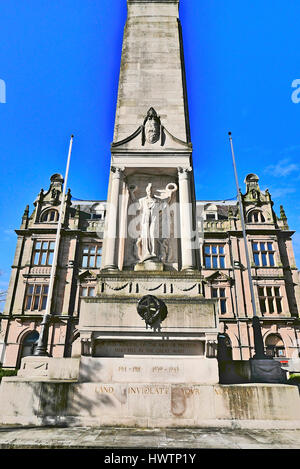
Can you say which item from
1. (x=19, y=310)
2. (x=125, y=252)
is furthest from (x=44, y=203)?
(x=125, y=252)

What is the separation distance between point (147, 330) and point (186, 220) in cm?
416

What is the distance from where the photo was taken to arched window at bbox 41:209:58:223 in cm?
3822

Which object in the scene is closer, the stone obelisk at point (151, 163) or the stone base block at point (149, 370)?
the stone base block at point (149, 370)

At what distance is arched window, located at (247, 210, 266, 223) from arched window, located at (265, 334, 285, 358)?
14.0 metres

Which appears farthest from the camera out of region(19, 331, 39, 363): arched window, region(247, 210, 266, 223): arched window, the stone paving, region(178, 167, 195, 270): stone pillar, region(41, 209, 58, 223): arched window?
region(41, 209, 58, 223): arched window

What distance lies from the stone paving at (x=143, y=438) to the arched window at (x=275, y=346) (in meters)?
28.4

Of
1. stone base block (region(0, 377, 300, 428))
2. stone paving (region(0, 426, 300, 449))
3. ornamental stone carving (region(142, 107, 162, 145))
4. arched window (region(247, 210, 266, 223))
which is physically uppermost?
arched window (region(247, 210, 266, 223))

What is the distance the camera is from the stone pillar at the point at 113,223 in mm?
9898

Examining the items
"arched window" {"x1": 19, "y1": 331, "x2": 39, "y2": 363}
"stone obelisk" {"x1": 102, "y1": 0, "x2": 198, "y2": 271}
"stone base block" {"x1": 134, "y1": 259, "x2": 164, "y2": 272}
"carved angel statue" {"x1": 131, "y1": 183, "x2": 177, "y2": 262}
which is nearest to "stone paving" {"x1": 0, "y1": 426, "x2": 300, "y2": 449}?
"stone base block" {"x1": 134, "y1": 259, "x2": 164, "y2": 272}

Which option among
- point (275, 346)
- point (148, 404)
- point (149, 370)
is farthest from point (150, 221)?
point (275, 346)

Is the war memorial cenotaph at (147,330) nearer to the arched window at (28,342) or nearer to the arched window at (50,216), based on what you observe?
the arched window at (28,342)

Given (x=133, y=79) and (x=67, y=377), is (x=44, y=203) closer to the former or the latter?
(x=133, y=79)

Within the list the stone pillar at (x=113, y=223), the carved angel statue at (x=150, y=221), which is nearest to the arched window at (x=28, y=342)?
the stone pillar at (x=113, y=223)

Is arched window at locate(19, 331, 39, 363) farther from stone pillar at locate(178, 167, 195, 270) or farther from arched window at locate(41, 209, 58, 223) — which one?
stone pillar at locate(178, 167, 195, 270)
